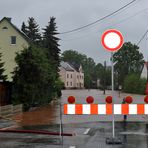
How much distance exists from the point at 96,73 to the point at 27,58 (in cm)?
16429

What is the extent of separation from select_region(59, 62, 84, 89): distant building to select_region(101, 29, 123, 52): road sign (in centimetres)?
13164

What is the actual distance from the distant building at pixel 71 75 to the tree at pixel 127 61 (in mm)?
18083

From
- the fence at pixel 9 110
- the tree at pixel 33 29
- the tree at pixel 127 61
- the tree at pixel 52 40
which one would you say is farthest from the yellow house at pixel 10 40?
the tree at pixel 127 61

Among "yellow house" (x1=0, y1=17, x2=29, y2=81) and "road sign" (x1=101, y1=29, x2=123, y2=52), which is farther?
"yellow house" (x1=0, y1=17, x2=29, y2=81)

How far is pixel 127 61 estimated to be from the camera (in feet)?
452

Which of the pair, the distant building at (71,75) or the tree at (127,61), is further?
the distant building at (71,75)

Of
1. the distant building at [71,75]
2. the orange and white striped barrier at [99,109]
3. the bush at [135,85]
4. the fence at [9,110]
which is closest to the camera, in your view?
the orange and white striped barrier at [99,109]

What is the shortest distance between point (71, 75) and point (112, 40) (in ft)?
472

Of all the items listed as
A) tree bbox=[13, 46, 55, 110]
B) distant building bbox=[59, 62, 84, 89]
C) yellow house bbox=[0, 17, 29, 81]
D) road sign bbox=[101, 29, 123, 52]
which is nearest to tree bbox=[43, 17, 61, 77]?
yellow house bbox=[0, 17, 29, 81]

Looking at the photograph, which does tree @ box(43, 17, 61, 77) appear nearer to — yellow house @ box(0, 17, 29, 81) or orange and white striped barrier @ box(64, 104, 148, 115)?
yellow house @ box(0, 17, 29, 81)

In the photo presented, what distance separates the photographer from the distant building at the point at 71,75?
148925 mm

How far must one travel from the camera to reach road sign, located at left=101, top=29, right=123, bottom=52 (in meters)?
12.1

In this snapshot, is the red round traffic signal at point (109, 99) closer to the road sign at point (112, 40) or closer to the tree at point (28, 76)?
the road sign at point (112, 40)

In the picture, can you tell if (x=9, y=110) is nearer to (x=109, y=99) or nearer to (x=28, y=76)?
(x=28, y=76)
